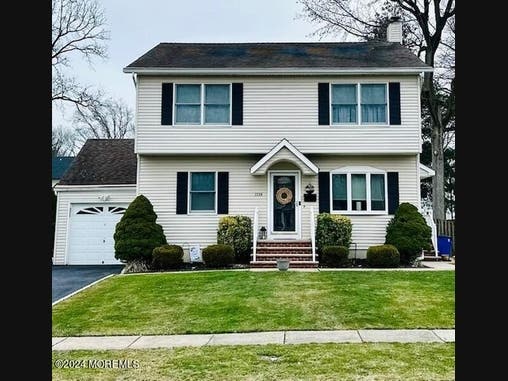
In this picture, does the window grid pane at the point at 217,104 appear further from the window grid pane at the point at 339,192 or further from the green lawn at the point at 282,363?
the green lawn at the point at 282,363

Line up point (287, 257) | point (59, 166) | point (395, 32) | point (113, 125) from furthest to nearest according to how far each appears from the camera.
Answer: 1. point (113, 125)
2. point (59, 166)
3. point (395, 32)
4. point (287, 257)

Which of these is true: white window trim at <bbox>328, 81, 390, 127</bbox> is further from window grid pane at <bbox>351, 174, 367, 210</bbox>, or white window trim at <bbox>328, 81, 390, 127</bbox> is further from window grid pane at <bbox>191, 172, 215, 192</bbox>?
window grid pane at <bbox>191, 172, 215, 192</bbox>

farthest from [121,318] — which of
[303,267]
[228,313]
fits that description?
[303,267]

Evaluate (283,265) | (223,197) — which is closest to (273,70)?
(223,197)

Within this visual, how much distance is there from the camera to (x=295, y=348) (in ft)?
20.0

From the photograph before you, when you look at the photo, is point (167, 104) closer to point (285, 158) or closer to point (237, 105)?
point (237, 105)

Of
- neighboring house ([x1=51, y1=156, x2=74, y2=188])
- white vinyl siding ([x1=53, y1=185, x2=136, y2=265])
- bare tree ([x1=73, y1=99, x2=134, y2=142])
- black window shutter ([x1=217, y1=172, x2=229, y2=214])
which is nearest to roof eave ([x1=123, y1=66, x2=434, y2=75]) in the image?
black window shutter ([x1=217, y1=172, x2=229, y2=214])

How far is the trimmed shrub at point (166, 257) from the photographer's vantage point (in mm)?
13727

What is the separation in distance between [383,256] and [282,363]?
8808mm

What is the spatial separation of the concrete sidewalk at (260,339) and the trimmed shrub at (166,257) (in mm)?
6465

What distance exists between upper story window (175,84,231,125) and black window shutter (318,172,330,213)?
3.65 metres

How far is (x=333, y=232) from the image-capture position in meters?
14.4
